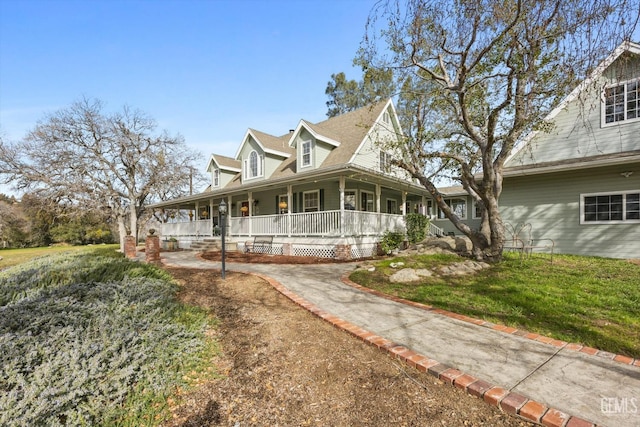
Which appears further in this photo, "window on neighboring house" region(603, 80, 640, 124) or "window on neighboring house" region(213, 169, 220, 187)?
"window on neighboring house" region(213, 169, 220, 187)

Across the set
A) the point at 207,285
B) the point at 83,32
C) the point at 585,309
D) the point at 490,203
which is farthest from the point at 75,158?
the point at 585,309

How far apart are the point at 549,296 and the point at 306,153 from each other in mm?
11195

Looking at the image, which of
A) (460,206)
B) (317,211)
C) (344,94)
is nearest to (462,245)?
(317,211)

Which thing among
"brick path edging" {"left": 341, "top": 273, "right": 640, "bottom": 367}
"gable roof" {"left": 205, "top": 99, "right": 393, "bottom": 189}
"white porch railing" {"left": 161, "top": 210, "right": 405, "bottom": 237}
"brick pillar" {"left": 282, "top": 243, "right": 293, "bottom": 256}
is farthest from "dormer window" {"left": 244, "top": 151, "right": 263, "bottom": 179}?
"brick path edging" {"left": 341, "top": 273, "right": 640, "bottom": 367}

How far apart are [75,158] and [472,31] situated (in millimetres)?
25409

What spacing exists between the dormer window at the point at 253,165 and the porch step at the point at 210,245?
4272 mm

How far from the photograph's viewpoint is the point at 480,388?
2.39 meters

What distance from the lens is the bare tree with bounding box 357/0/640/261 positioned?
13.1ft

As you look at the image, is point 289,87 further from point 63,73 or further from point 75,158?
point 75,158

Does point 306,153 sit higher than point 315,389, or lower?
higher

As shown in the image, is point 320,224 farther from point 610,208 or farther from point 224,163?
point 224,163

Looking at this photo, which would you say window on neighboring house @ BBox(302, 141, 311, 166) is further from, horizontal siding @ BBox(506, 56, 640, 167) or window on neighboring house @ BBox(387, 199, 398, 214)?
horizontal siding @ BBox(506, 56, 640, 167)

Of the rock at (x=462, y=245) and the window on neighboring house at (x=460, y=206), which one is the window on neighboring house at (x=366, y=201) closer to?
the rock at (x=462, y=245)
